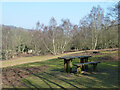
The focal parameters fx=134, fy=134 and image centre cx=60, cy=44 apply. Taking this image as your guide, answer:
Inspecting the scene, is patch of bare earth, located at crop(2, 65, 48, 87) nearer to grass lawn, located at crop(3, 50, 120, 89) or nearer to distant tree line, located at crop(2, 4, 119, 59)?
grass lawn, located at crop(3, 50, 120, 89)

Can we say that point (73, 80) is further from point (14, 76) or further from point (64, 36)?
point (64, 36)

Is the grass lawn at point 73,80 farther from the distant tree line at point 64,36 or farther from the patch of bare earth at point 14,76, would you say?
the distant tree line at point 64,36

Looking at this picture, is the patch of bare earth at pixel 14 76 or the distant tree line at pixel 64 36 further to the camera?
the distant tree line at pixel 64 36

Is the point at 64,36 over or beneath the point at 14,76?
over

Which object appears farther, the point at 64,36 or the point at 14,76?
the point at 64,36

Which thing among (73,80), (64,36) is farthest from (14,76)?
(64,36)

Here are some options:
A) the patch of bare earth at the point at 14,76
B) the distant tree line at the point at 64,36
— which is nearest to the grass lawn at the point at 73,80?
the patch of bare earth at the point at 14,76

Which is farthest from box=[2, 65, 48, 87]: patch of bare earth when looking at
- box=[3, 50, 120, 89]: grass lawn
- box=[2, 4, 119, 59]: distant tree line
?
box=[2, 4, 119, 59]: distant tree line

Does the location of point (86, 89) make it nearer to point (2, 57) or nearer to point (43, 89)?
point (43, 89)

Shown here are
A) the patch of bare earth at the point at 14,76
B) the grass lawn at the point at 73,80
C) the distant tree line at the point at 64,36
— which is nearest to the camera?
the grass lawn at the point at 73,80

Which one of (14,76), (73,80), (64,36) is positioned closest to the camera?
(73,80)

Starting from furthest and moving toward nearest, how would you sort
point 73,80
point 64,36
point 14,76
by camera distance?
point 64,36 < point 14,76 < point 73,80

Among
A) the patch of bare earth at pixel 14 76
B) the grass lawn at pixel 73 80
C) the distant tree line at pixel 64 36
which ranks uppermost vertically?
the distant tree line at pixel 64 36

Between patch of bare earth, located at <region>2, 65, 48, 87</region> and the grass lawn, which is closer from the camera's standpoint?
the grass lawn
